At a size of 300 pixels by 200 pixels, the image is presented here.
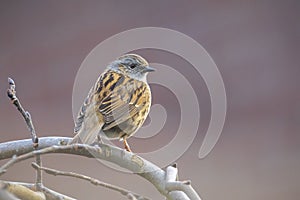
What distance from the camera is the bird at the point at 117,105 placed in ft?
7.41

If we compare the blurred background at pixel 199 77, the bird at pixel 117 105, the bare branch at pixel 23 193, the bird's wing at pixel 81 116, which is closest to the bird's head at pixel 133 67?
the bird at pixel 117 105

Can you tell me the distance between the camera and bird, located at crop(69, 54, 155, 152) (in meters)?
2.26

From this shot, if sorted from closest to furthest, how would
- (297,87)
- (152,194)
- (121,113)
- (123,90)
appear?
1. (121,113)
2. (123,90)
3. (152,194)
4. (297,87)

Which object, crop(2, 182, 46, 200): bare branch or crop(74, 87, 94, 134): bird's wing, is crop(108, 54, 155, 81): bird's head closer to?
crop(74, 87, 94, 134): bird's wing

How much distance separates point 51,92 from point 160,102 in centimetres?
85

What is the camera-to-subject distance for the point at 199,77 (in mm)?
5098

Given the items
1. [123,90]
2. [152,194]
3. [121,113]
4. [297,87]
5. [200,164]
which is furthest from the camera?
[297,87]

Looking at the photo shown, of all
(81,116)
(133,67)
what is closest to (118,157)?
(81,116)

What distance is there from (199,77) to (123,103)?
2.65 meters

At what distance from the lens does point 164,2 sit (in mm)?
5199

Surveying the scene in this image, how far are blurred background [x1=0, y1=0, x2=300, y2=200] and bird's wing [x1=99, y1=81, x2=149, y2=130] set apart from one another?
7.87ft

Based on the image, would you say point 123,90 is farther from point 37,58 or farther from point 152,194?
point 37,58

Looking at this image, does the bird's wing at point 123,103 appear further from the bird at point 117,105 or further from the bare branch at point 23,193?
the bare branch at point 23,193

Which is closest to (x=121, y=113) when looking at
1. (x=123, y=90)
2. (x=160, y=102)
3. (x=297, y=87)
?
(x=123, y=90)
